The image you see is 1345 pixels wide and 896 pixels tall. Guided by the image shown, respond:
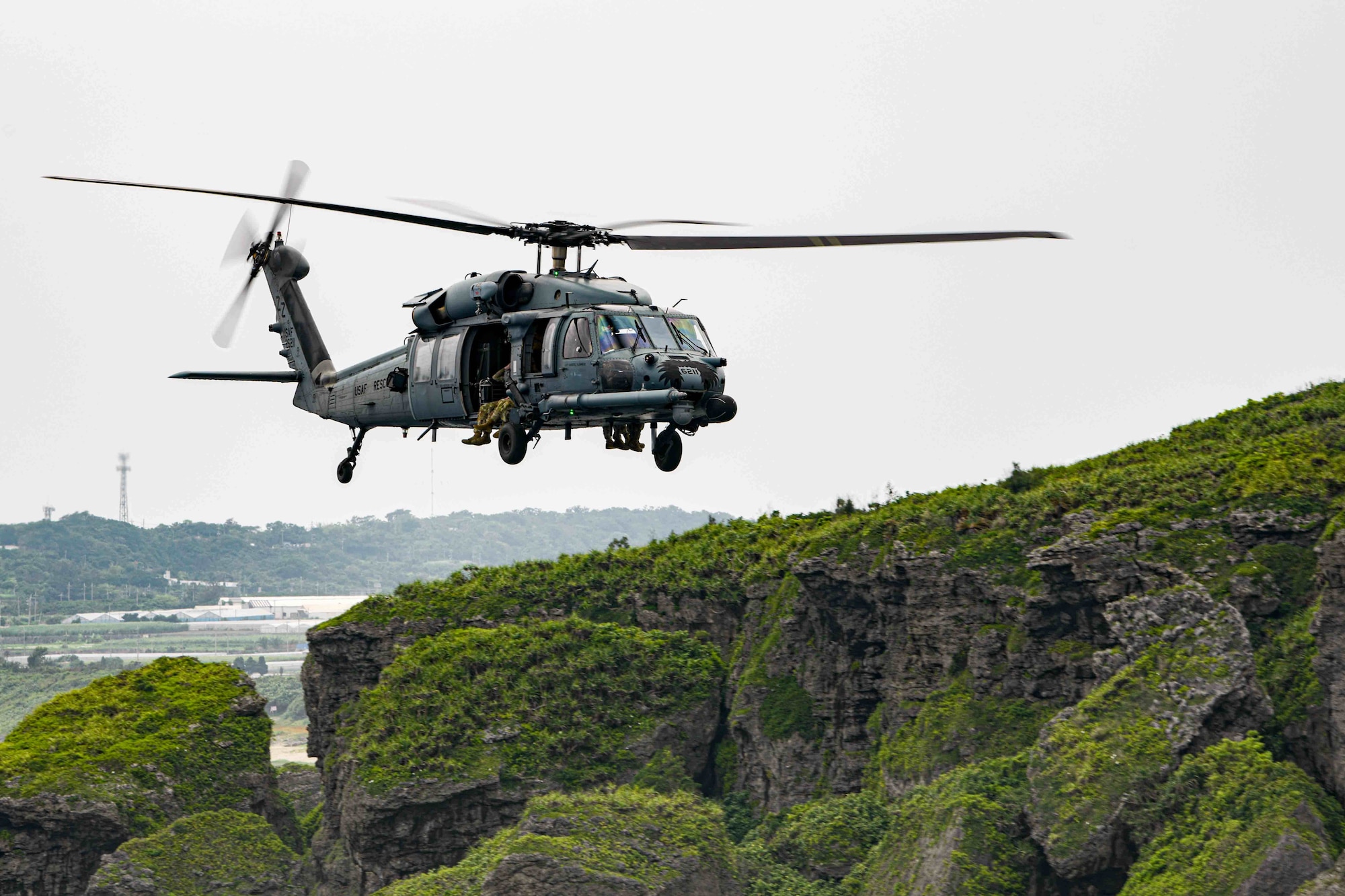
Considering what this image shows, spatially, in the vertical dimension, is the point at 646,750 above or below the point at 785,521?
below

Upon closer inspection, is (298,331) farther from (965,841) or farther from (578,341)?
(965,841)

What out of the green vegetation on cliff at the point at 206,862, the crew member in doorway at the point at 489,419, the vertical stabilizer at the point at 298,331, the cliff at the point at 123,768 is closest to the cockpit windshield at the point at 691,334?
the crew member in doorway at the point at 489,419

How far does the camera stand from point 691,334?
31766 millimetres

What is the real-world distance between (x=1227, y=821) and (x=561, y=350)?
26838 millimetres

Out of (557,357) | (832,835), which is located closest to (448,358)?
(557,357)

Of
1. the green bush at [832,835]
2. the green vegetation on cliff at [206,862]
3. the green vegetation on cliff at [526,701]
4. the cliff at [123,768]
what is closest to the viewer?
the green bush at [832,835]

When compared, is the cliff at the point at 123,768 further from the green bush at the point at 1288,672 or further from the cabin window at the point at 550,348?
the cabin window at the point at 550,348

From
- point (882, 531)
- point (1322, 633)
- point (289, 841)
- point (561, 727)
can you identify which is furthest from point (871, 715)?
point (289, 841)

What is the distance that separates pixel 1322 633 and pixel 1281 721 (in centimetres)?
349

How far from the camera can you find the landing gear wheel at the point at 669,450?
30.6 m

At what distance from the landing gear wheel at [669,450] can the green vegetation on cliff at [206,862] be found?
41920 millimetres

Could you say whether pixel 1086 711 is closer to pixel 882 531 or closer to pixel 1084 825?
pixel 1084 825

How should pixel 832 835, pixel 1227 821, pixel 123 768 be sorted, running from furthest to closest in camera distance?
1. pixel 123 768
2. pixel 832 835
3. pixel 1227 821

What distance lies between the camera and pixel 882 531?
66.7m
